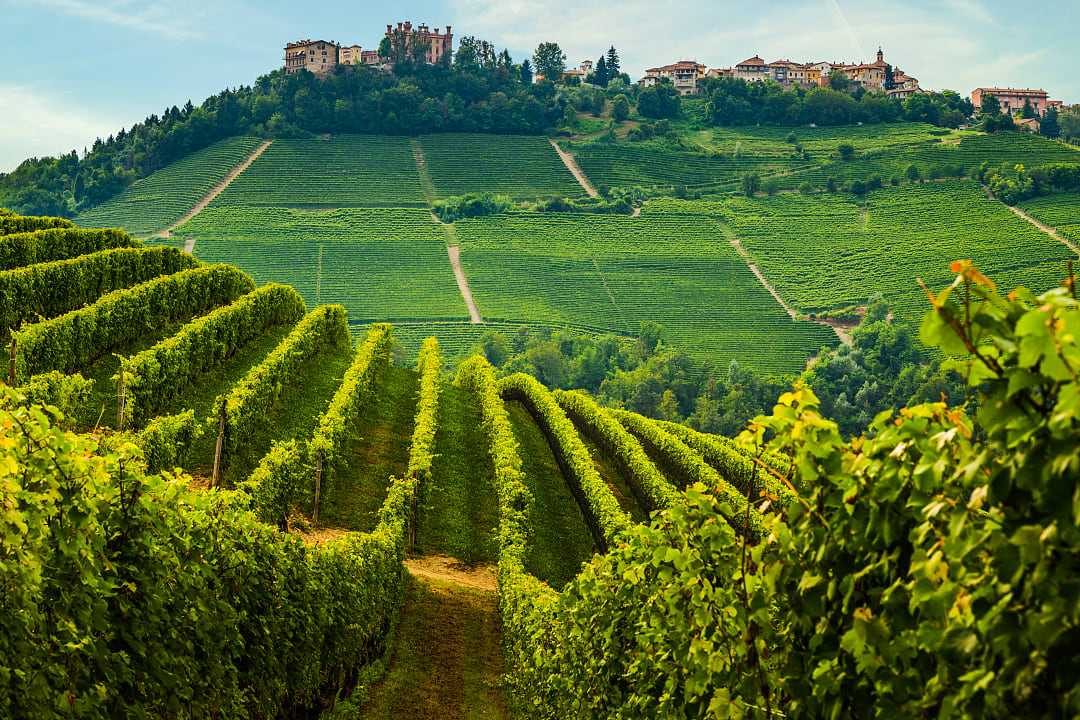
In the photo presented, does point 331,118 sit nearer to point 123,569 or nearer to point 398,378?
point 398,378

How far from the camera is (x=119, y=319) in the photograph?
36719 mm

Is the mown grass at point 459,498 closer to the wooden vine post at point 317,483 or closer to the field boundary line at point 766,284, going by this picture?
the wooden vine post at point 317,483

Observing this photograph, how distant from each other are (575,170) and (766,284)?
43.4 m

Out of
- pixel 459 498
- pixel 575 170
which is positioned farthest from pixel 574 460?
pixel 575 170

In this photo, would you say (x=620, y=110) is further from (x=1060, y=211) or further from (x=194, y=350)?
(x=194, y=350)

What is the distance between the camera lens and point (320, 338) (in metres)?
45.4

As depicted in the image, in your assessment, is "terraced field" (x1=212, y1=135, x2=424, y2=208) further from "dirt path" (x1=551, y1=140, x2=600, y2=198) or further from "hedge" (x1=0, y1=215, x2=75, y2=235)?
"hedge" (x1=0, y1=215, x2=75, y2=235)

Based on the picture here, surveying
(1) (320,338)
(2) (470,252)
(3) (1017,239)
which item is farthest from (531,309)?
(1) (320,338)

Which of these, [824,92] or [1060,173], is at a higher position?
[824,92]

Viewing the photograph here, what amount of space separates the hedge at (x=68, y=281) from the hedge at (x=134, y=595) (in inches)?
837

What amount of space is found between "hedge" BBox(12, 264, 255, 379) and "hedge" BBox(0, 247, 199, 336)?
975 millimetres

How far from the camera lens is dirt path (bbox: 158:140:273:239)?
143125mm

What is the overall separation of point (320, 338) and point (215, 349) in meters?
7.83

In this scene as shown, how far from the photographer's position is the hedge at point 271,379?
2977 centimetres
